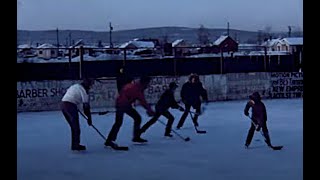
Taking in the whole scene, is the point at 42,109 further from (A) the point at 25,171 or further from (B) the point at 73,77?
(A) the point at 25,171

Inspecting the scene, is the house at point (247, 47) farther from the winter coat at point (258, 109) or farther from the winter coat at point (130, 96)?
the winter coat at point (258, 109)

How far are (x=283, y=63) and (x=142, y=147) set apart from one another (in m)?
13.8

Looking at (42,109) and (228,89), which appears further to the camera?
(228,89)

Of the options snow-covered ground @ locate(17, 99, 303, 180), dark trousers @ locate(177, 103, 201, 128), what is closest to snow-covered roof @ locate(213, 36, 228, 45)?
snow-covered ground @ locate(17, 99, 303, 180)

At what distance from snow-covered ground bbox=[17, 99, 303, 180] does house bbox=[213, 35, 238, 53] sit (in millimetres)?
9957

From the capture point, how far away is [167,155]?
7457 millimetres

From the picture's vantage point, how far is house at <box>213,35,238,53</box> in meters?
21.7

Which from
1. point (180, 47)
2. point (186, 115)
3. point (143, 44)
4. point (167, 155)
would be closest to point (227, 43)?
point (180, 47)

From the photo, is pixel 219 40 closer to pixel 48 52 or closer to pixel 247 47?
pixel 247 47

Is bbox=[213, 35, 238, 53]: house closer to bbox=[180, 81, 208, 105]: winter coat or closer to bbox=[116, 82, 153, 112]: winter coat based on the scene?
bbox=[180, 81, 208, 105]: winter coat

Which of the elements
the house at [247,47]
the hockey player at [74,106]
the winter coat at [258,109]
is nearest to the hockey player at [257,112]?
the winter coat at [258,109]

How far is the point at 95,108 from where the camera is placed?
15.2 meters
